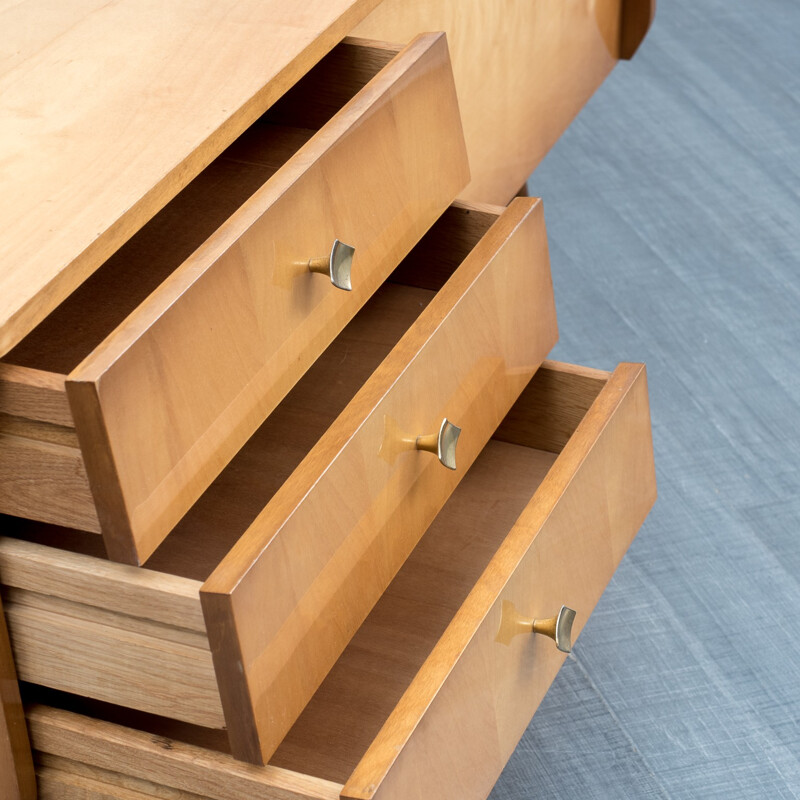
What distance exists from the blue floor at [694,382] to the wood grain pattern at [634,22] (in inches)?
10.0

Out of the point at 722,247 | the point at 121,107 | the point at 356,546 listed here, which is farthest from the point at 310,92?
the point at 722,247

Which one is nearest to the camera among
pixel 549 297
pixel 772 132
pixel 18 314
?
pixel 18 314

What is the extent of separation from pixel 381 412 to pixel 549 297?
0.27 meters

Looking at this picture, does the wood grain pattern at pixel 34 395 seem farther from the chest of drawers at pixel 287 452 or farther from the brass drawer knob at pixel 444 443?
the brass drawer knob at pixel 444 443

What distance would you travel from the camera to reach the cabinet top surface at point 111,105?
23.4 inches

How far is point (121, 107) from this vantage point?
703 millimetres

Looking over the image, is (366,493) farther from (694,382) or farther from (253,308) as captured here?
(694,382)

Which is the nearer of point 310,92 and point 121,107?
point 121,107

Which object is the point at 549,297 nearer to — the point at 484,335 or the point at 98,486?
the point at 484,335

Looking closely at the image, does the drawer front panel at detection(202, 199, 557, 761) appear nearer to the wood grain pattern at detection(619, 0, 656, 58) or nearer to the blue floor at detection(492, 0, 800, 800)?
the blue floor at detection(492, 0, 800, 800)

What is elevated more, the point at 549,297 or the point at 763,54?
the point at 549,297

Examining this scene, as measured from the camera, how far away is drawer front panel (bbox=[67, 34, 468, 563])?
1.88ft

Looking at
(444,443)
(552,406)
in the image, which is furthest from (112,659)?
(552,406)

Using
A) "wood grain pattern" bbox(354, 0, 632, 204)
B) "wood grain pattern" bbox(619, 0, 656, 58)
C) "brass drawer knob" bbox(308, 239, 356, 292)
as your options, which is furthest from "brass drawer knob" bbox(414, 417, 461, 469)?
"wood grain pattern" bbox(619, 0, 656, 58)
